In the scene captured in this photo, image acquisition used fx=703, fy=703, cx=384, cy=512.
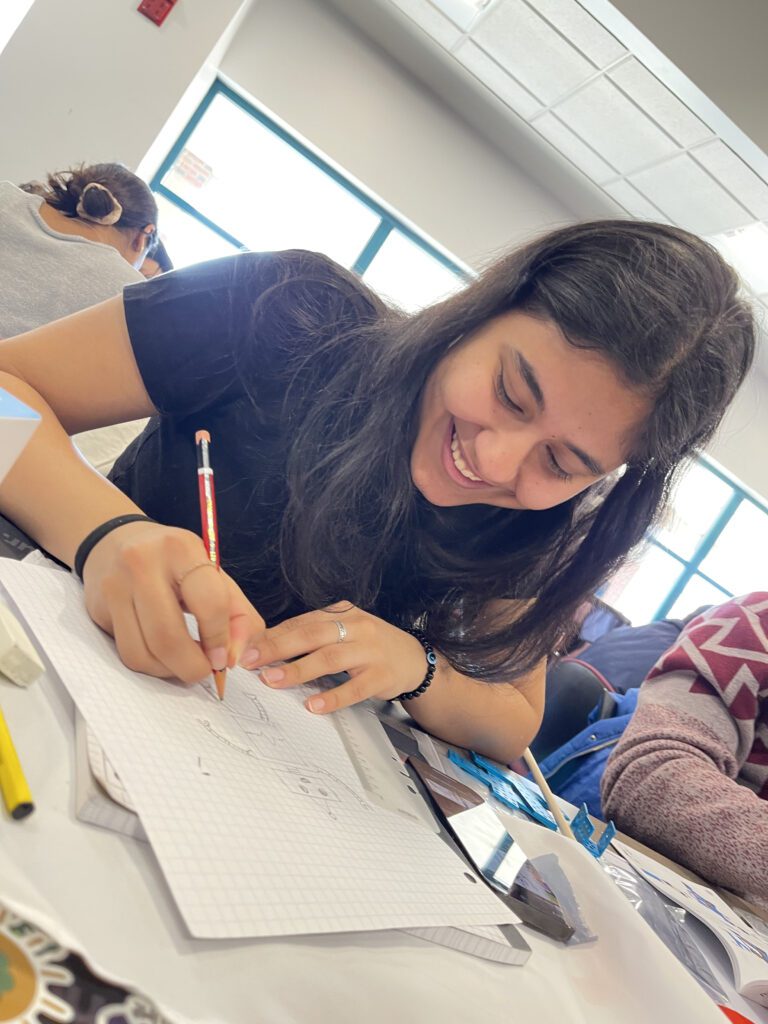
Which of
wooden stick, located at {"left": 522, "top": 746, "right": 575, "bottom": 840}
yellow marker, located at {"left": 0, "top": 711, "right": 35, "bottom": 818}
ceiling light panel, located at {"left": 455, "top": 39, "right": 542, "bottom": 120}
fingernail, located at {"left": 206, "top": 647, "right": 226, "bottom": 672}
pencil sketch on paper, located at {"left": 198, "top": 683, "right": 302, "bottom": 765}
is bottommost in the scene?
wooden stick, located at {"left": 522, "top": 746, "right": 575, "bottom": 840}

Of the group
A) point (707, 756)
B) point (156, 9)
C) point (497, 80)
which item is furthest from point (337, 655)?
point (497, 80)

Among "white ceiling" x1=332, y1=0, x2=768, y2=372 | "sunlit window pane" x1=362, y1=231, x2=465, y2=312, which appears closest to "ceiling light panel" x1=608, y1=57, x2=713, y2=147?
"white ceiling" x1=332, y1=0, x2=768, y2=372

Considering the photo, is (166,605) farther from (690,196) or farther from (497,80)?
(497,80)

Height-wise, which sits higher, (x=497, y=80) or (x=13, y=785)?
(x=497, y=80)

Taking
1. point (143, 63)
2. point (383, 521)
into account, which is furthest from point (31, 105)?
point (383, 521)

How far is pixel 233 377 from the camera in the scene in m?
0.83

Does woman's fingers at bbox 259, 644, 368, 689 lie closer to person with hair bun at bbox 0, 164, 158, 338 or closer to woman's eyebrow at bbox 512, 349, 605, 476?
woman's eyebrow at bbox 512, 349, 605, 476

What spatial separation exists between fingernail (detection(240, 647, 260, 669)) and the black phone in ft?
0.52

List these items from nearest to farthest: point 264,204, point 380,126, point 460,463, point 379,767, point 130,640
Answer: point 130,640, point 379,767, point 460,463, point 380,126, point 264,204

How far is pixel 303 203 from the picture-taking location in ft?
14.6

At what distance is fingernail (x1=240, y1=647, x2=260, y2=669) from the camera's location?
1.74 ft

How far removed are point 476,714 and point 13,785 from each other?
61 centimetres

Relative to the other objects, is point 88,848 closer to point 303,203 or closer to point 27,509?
point 27,509

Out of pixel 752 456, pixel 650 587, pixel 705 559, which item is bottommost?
pixel 650 587
